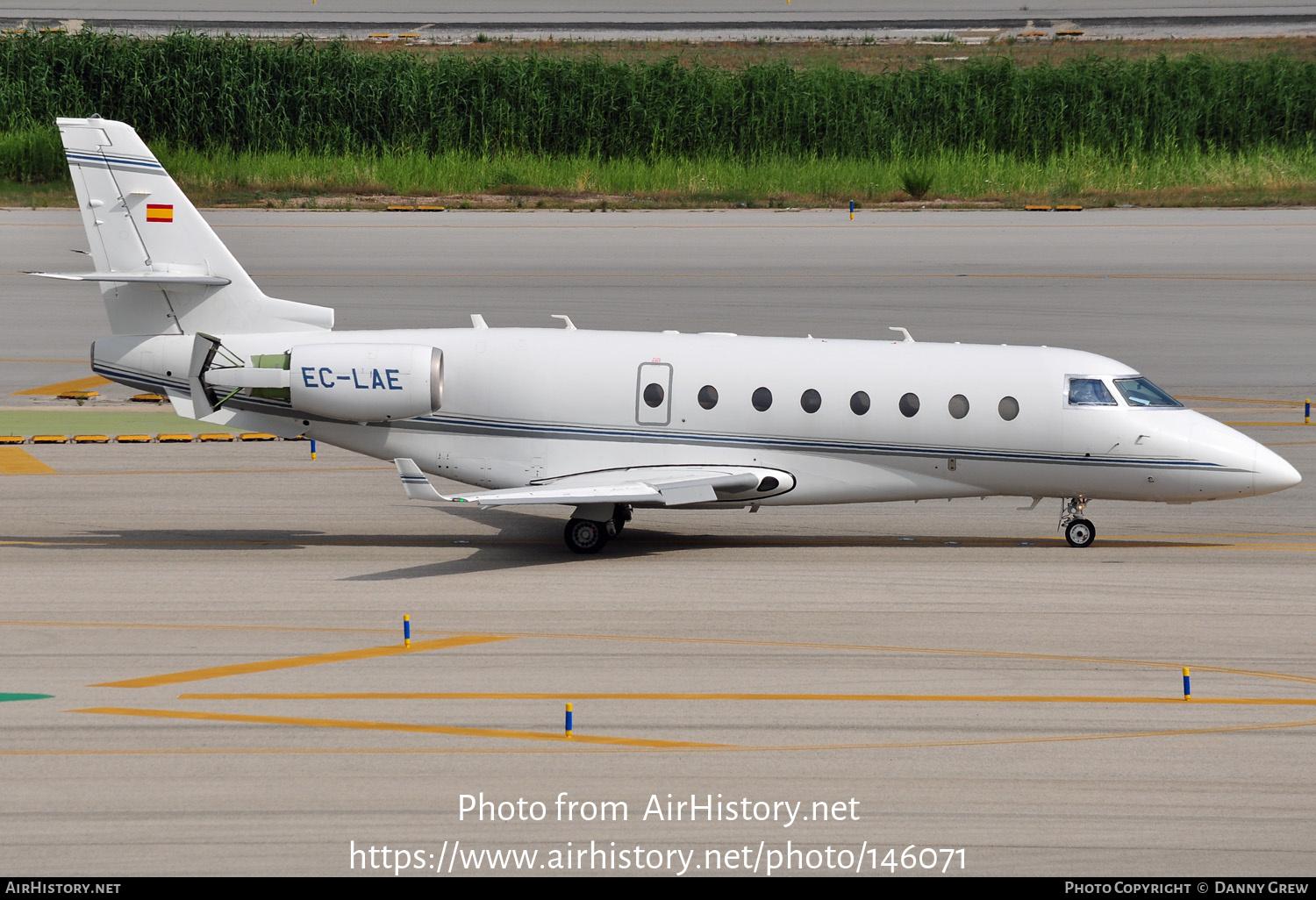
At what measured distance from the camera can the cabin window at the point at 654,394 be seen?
22.5 meters

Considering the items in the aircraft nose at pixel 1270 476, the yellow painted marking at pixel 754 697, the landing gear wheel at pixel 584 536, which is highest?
the aircraft nose at pixel 1270 476

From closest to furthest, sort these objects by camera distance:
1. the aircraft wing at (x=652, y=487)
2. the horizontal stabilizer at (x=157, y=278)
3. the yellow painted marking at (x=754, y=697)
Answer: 1. the yellow painted marking at (x=754, y=697)
2. the aircraft wing at (x=652, y=487)
3. the horizontal stabilizer at (x=157, y=278)

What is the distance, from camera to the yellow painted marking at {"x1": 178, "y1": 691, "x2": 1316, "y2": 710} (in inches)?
623

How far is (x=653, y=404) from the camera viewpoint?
22.5 metres

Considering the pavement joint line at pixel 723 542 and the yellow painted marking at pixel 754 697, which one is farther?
the pavement joint line at pixel 723 542

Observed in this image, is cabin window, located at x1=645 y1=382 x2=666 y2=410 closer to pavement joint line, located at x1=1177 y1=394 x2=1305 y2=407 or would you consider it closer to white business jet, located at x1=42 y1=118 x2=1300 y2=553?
white business jet, located at x1=42 y1=118 x2=1300 y2=553

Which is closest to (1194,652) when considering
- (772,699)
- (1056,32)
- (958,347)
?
(772,699)

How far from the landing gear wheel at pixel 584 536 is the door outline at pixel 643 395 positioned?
171 centimetres

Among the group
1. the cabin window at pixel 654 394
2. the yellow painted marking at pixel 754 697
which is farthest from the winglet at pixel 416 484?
the yellow painted marking at pixel 754 697

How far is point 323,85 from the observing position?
5347cm

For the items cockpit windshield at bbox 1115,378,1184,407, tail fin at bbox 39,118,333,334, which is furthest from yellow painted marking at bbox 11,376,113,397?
cockpit windshield at bbox 1115,378,1184,407

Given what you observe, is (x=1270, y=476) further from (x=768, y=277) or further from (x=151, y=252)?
(x=768, y=277)

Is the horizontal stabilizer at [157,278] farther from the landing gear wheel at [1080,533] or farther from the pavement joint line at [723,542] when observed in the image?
the landing gear wheel at [1080,533]
